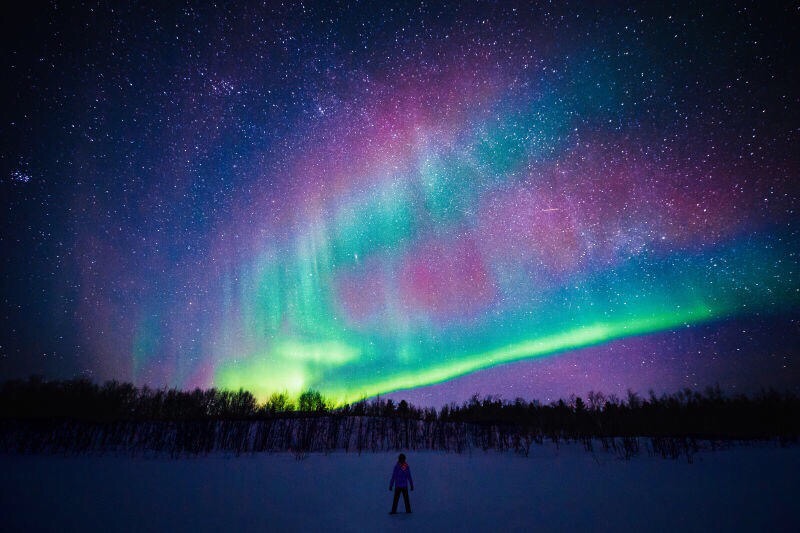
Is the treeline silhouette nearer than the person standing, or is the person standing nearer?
the person standing

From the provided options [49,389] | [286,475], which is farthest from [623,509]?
[49,389]

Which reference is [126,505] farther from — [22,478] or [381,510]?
[22,478]

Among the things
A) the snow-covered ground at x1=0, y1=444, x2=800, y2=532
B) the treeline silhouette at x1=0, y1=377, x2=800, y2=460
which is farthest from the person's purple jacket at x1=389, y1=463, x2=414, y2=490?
the treeline silhouette at x1=0, y1=377, x2=800, y2=460

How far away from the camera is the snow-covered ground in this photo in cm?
768

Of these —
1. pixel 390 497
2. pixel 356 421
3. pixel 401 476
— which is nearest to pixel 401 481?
pixel 401 476

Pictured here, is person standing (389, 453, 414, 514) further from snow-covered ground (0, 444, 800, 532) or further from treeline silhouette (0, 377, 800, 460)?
treeline silhouette (0, 377, 800, 460)

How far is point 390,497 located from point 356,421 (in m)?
33.2

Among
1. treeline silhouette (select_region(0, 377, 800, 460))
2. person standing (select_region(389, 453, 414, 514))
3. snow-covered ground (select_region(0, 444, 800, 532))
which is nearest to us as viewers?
snow-covered ground (select_region(0, 444, 800, 532))

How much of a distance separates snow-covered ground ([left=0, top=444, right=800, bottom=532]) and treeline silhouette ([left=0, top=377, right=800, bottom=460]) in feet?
31.1

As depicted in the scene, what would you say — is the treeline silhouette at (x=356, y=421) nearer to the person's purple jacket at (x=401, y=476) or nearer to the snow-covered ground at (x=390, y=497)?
the snow-covered ground at (x=390, y=497)

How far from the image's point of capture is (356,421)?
41.5 m

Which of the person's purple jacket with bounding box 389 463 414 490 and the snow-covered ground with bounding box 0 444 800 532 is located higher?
the person's purple jacket with bounding box 389 463 414 490

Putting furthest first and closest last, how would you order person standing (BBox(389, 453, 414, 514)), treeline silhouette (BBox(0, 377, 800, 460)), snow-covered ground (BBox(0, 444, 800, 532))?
1. treeline silhouette (BBox(0, 377, 800, 460))
2. person standing (BBox(389, 453, 414, 514))
3. snow-covered ground (BBox(0, 444, 800, 532))

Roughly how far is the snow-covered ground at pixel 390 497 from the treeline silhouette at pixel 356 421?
9.47m
